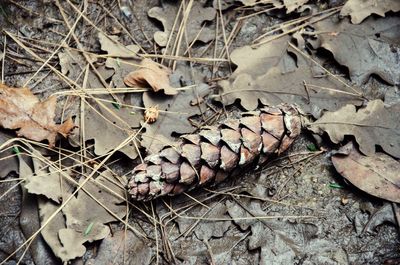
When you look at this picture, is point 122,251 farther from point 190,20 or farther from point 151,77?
point 190,20

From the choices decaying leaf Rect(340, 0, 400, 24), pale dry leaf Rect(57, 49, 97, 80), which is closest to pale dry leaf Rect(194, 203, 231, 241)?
pale dry leaf Rect(57, 49, 97, 80)

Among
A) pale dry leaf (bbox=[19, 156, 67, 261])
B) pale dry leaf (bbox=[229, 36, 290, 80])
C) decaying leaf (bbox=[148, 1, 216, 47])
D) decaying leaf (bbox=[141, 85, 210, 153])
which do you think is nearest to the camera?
pale dry leaf (bbox=[19, 156, 67, 261])

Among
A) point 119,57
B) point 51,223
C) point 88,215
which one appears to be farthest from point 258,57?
point 51,223

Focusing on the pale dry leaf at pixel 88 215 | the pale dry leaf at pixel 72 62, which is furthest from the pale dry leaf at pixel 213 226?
the pale dry leaf at pixel 72 62

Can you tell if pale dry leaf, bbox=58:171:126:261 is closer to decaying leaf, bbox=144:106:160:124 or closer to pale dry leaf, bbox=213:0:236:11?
decaying leaf, bbox=144:106:160:124

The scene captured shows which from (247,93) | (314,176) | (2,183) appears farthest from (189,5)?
(2,183)

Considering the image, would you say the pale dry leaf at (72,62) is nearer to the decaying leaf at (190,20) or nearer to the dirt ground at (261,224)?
the decaying leaf at (190,20)

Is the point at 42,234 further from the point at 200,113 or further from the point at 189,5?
the point at 189,5

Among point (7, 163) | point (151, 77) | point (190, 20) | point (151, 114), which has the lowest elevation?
point (7, 163)
